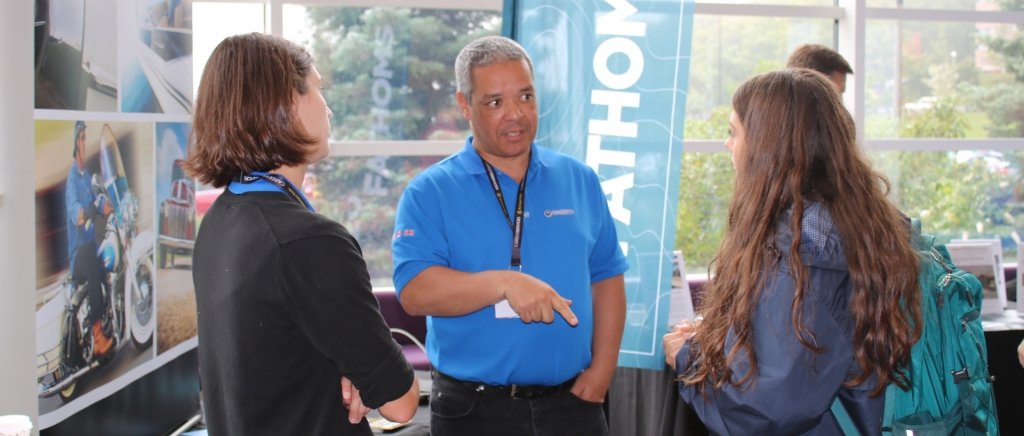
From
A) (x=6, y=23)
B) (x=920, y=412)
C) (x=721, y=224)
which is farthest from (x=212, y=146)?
(x=721, y=224)

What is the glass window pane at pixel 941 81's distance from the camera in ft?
16.9

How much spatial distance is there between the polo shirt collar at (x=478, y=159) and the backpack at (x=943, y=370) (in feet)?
3.31

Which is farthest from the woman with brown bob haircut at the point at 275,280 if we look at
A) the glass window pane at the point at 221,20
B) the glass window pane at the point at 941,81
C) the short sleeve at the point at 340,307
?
the glass window pane at the point at 941,81

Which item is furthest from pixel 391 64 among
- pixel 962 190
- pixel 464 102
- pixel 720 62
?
pixel 962 190

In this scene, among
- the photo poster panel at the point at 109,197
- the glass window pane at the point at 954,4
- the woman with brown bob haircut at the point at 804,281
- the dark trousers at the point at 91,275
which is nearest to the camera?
the woman with brown bob haircut at the point at 804,281

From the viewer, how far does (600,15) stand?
3.40 m

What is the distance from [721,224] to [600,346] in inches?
106

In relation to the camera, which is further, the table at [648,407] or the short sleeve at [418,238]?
the table at [648,407]

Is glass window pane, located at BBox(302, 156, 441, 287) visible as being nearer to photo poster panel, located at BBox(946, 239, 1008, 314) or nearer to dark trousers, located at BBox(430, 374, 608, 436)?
dark trousers, located at BBox(430, 374, 608, 436)

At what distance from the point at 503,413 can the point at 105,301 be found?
1076 millimetres

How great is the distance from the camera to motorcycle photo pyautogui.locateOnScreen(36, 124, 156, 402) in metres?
2.00

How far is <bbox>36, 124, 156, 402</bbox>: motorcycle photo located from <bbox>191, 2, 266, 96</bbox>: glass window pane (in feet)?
6.46

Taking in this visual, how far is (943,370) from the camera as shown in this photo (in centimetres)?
181

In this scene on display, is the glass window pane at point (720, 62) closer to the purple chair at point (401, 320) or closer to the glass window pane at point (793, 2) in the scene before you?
the glass window pane at point (793, 2)
